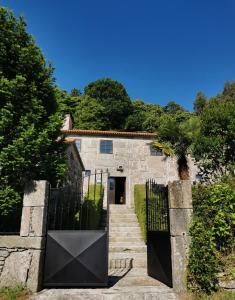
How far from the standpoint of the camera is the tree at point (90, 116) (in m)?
31.4

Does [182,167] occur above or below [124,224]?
above

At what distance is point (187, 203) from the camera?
18.7ft

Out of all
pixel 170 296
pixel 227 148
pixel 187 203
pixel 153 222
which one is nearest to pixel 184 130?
pixel 227 148

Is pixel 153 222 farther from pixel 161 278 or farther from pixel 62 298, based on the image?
pixel 62 298

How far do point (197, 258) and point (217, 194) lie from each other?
59.7 inches

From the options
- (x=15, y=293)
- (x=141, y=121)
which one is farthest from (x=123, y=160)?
(x=15, y=293)

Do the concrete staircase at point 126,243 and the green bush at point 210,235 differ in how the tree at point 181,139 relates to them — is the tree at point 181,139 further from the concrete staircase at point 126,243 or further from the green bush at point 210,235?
the green bush at point 210,235

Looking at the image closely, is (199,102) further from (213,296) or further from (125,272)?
(213,296)

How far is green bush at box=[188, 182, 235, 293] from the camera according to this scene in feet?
16.8

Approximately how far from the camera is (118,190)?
22.7m

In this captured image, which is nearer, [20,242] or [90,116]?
[20,242]

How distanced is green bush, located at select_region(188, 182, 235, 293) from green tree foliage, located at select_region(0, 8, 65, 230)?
3769mm

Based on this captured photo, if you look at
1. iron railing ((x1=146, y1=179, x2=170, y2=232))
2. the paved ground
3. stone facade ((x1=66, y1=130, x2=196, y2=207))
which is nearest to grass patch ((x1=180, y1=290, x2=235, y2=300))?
the paved ground

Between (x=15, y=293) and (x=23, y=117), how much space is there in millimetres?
4035
